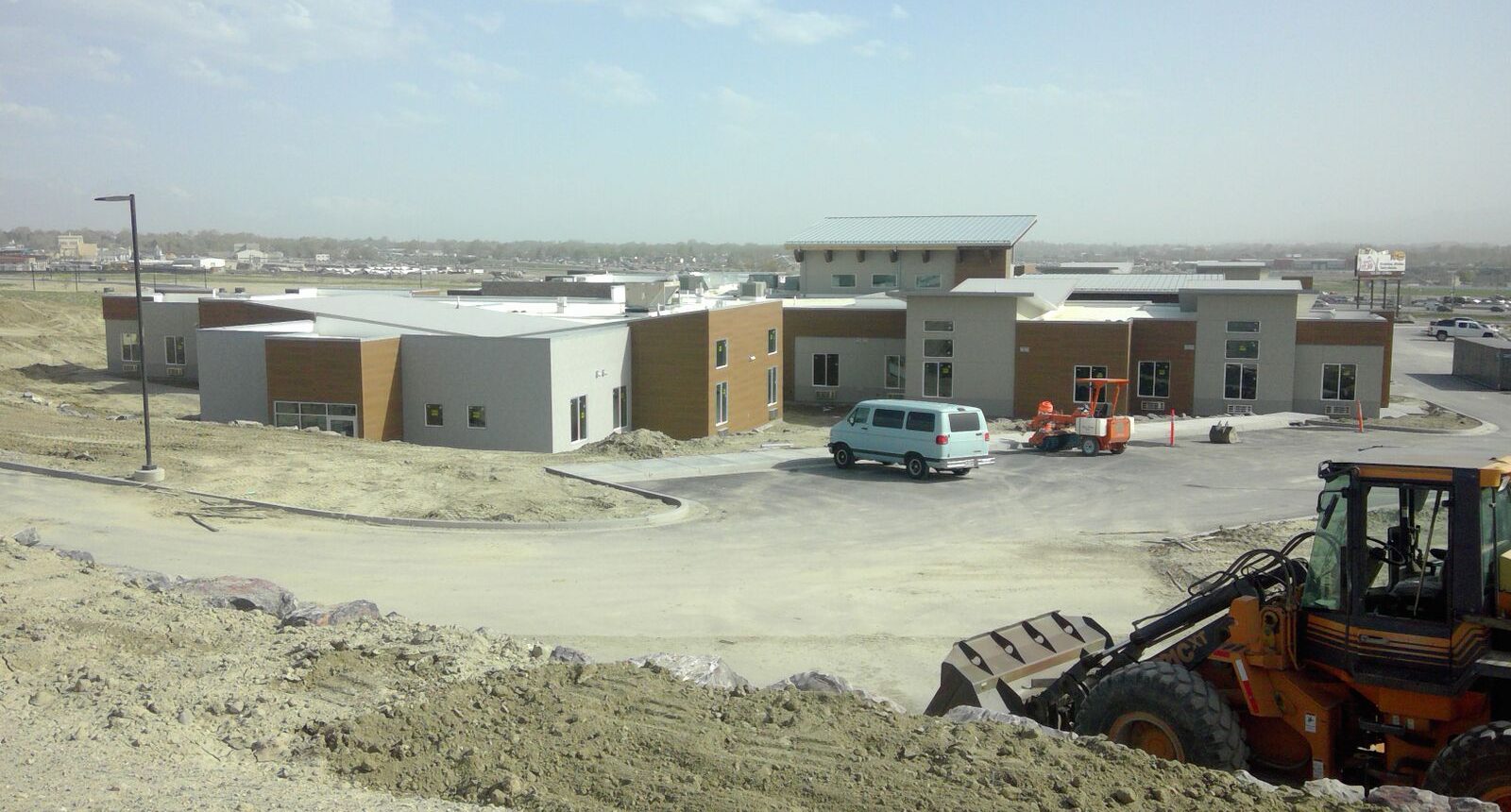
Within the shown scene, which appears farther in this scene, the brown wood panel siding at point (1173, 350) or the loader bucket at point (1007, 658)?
the brown wood panel siding at point (1173, 350)

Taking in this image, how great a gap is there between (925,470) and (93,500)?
18.2m

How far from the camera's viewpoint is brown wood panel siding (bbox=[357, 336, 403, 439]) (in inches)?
1332

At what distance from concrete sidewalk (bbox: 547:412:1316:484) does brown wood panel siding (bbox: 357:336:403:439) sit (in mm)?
7996

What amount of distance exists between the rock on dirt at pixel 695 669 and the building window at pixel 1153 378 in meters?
38.1

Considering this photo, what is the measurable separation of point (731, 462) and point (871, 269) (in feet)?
127

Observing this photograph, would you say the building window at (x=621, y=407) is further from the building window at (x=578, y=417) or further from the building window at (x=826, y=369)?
the building window at (x=826, y=369)

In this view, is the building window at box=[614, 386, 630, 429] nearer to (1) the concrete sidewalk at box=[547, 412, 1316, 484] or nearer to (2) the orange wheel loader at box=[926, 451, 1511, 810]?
(1) the concrete sidewalk at box=[547, 412, 1316, 484]

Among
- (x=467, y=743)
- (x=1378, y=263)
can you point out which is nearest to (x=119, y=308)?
(x=467, y=743)

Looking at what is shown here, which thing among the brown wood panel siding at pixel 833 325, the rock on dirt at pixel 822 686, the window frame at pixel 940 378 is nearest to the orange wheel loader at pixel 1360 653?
the rock on dirt at pixel 822 686

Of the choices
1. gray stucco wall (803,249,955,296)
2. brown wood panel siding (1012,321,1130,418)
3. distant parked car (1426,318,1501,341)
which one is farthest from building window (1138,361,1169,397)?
distant parked car (1426,318,1501,341)

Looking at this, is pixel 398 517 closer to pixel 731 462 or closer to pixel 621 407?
pixel 731 462

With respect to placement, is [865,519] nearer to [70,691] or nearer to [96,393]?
[70,691]

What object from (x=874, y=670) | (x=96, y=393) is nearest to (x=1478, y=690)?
(x=874, y=670)

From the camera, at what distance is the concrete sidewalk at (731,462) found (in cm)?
2833
